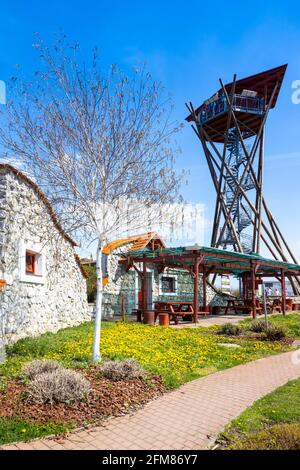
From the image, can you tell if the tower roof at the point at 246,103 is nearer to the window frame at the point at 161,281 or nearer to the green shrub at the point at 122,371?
the window frame at the point at 161,281

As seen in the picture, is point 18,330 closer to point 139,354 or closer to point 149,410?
point 139,354

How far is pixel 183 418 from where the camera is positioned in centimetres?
471

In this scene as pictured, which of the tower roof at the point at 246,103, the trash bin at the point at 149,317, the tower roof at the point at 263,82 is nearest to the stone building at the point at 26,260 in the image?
the trash bin at the point at 149,317

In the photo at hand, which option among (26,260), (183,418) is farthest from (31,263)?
(183,418)

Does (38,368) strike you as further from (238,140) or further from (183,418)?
(238,140)

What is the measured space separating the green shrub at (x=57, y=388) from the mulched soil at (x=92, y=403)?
0.08 m

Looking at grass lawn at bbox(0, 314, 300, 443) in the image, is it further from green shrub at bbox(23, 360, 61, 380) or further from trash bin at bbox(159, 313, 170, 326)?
trash bin at bbox(159, 313, 170, 326)

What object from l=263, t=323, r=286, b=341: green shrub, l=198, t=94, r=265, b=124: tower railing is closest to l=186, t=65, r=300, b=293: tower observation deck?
l=198, t=94, r=265, b=124: tower railing

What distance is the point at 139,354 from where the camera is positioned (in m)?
8.06

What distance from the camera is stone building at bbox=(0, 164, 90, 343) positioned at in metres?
8.12

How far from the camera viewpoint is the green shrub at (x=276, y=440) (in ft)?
10.8

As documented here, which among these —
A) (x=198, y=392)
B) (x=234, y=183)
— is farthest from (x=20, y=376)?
(x=234, y=183)

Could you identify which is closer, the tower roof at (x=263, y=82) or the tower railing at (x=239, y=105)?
the tower roof at (x=263, y=82)

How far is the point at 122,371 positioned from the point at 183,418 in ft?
5.21
